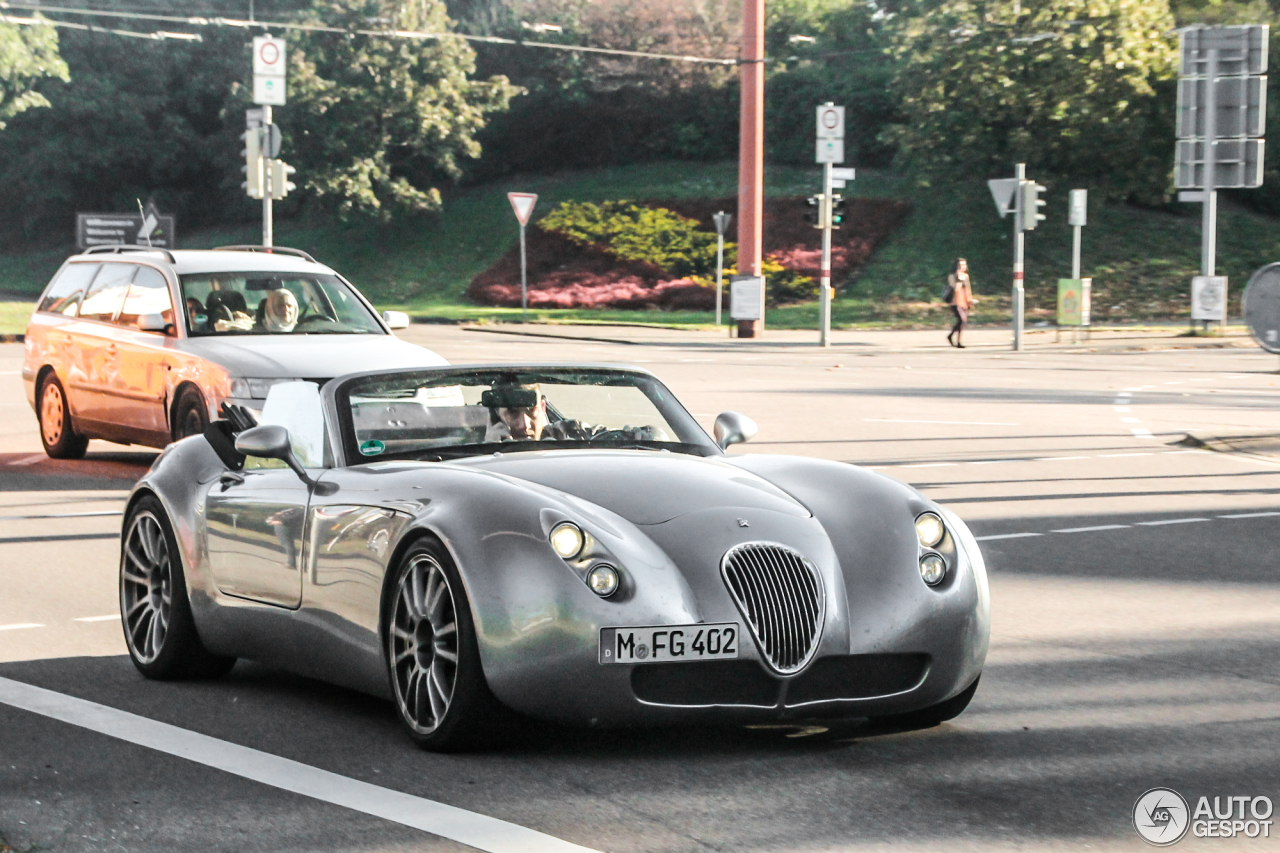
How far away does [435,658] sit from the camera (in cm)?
575

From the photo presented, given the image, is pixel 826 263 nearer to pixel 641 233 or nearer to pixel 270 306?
pixel 270 306

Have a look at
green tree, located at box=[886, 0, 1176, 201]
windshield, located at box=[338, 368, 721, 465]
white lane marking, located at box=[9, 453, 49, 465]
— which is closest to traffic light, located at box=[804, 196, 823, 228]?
green tree, located at box=[886, 0, 1176, 201]

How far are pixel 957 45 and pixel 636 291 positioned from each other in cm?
1143

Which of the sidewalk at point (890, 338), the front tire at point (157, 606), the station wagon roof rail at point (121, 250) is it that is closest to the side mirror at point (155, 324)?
the station wagon roof rail at point (121, 250)

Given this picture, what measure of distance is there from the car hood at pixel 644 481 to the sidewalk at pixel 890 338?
99.2ft

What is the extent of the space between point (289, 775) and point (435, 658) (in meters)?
0.55

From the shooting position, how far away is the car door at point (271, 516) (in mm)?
6555

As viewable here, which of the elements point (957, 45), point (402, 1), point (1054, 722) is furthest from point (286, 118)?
point (1054, 722)

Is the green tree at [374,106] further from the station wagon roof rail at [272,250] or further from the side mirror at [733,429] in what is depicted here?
the side mirror at [733,429]

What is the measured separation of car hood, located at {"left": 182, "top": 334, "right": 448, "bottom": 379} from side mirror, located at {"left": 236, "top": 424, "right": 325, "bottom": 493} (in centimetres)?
645

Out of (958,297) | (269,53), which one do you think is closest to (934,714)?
(269,53)

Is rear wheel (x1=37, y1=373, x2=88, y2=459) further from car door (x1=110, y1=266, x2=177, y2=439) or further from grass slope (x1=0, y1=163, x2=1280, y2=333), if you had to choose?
grass slope (x1=0, y1=163, x2=1280, y2=333)

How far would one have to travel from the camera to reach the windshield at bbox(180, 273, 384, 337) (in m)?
14.7

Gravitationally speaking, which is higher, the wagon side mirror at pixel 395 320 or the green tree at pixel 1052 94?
the green tree at pixel 1052 94
